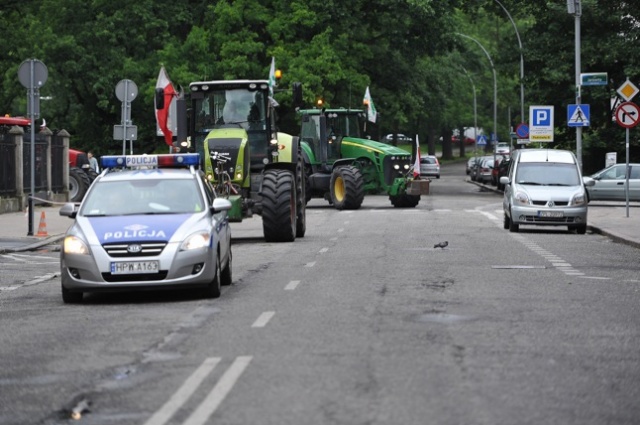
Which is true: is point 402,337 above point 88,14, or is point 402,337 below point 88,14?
below

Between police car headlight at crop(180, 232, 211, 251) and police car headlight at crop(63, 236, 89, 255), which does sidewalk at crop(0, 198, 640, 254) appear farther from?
police car headlight at crop(180, 232, 211, 251)

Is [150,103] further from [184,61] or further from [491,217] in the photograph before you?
[491,217]

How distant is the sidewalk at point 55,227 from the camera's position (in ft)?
92.9

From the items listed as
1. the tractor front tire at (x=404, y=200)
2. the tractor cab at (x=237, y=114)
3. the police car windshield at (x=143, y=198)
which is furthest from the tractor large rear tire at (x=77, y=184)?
the police car windshield at (x=143, y=198)

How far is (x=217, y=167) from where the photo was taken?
27391 mm

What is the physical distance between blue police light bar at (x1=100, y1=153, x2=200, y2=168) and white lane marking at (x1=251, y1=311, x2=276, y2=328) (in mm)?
5230

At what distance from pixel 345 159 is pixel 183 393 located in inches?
1400

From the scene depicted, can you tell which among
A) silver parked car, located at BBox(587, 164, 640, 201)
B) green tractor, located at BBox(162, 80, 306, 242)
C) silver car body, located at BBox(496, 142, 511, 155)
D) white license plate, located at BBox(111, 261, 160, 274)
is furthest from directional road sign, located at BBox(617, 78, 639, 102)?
silver car body, located at BBox(496, 142, 511, 155)

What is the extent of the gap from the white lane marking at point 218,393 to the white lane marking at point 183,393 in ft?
0.43

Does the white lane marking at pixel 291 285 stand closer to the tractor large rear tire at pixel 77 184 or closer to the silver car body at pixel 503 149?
the tractor large rear tire at pixel 77 184

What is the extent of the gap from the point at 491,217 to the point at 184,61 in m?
24.9

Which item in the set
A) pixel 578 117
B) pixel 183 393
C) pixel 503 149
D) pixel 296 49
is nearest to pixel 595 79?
pixel 578 117

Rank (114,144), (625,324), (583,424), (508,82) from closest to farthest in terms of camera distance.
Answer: (583,424), (625,324), (114,144), (508,82)

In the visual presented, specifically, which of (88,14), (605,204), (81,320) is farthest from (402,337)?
(88,14)
